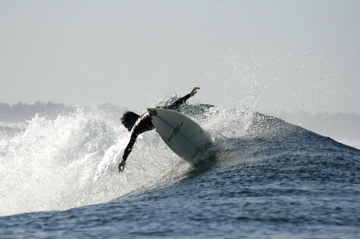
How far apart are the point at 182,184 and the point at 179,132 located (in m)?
2.24

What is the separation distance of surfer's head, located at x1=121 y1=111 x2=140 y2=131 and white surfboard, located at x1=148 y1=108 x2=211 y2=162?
1.31 feet

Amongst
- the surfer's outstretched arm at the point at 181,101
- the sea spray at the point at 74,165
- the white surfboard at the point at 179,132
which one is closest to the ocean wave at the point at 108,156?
the sea spray at the point at 74,165

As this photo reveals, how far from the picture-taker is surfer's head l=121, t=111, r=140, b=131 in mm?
10461

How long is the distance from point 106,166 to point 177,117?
2537mm

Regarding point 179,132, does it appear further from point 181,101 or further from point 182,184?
point 182,184

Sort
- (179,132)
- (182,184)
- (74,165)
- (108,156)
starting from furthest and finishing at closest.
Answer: (74,165)
(108,156)
(179,132)
(182,184)

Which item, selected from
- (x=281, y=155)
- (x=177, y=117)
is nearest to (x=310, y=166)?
(x=281, y=155)

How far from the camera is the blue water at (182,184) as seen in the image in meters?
5.46

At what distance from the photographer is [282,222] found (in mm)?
5504

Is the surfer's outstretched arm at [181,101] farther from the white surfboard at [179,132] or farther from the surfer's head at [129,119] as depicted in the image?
the surfer's head at [129,119]

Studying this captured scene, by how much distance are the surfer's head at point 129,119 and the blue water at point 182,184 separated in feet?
4.27

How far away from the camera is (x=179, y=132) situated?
1089cm

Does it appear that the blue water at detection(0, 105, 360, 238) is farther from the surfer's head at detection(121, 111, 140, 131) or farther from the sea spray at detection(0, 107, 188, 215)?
the surfer's head at detection(121, 111, 140, 131)

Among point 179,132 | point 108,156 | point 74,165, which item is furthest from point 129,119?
point 74,165
